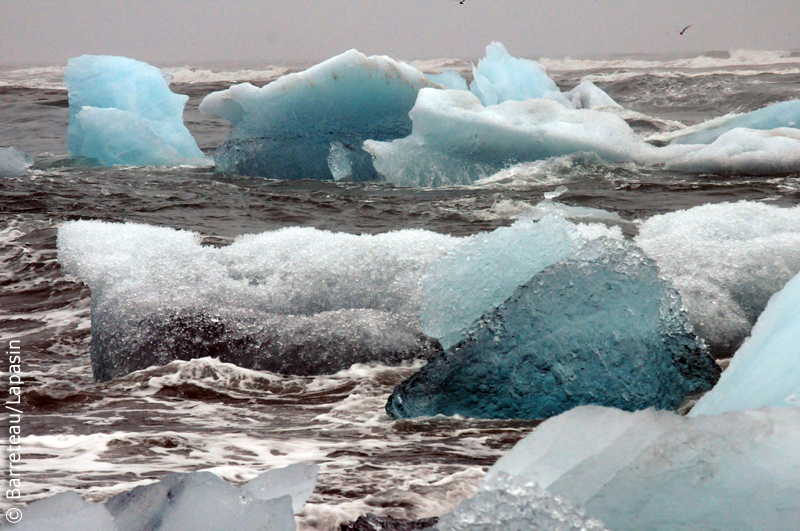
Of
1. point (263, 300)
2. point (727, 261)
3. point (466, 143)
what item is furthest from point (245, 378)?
point (466, 143)

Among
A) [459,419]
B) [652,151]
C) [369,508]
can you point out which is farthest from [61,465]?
[652,151]

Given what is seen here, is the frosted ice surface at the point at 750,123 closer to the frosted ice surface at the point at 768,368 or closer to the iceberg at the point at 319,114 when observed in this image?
the iceberg at the point at 319,114

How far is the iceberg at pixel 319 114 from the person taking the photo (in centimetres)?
815

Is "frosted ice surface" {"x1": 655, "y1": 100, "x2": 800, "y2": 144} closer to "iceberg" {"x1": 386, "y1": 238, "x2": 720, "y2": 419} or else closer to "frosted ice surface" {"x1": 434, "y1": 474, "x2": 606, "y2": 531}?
"iceberg" {"x1": 386, "y1": 238, "x2": 720, "y2": 419}

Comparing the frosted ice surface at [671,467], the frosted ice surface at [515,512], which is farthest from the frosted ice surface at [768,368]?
the frosted ice surface at [515,512]

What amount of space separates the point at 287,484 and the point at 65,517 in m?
0.41

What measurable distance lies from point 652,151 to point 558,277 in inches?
260

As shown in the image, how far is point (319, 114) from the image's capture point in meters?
8.30

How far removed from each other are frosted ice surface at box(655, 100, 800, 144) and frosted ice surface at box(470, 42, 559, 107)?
2037mm

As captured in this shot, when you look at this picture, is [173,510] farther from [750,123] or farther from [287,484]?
[750,123]

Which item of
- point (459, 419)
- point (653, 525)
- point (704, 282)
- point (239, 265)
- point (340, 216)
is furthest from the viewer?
point (340, 216)

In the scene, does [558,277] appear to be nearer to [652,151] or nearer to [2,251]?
[2,251]

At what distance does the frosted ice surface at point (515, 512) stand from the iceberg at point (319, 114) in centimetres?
706

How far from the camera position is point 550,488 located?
141cm
